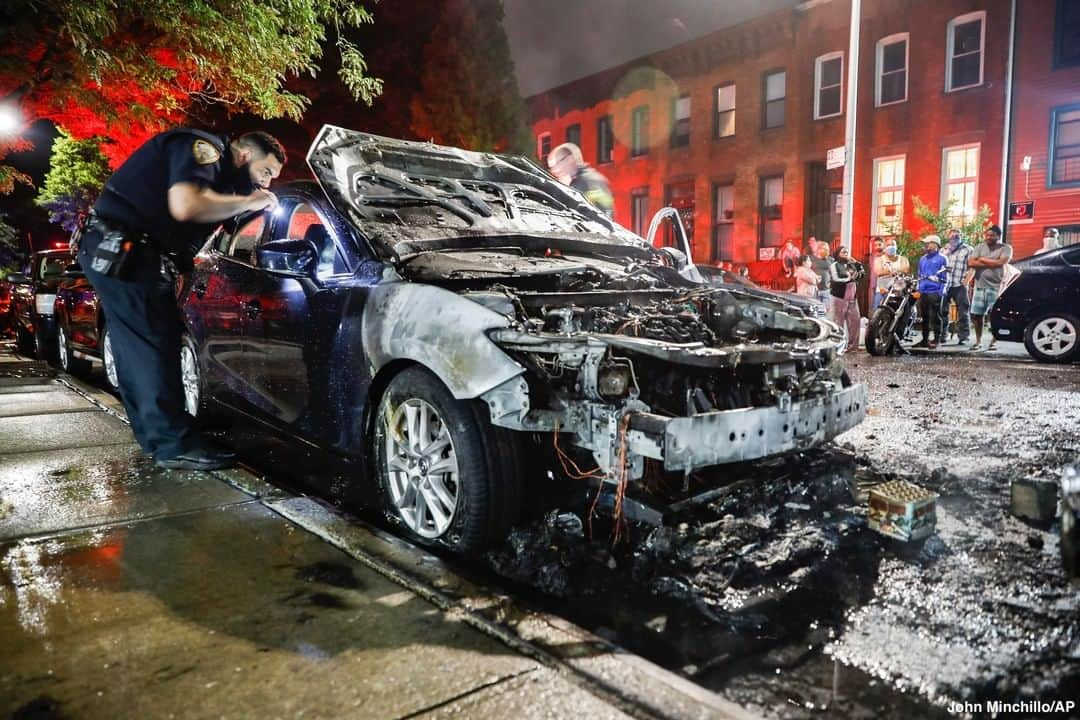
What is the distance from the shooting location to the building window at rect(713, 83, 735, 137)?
22.3m

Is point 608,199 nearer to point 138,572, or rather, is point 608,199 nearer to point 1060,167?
point 138,572

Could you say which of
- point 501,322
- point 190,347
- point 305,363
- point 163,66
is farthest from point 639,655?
point 163,66

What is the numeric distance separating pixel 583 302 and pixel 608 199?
3474mm

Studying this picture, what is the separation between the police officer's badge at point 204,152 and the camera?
383 cm

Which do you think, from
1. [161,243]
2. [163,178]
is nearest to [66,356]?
[161,243]

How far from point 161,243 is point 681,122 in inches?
865

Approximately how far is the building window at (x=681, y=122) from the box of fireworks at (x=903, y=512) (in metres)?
22.0

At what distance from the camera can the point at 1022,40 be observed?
16188mm

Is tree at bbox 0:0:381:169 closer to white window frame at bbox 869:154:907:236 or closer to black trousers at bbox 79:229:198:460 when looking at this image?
black trousers at bbox 79:229:198:460

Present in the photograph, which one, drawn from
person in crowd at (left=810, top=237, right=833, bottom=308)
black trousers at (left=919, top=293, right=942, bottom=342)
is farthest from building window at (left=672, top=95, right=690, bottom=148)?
black trousers at (left=919, top=293, right=942, bottom=342)

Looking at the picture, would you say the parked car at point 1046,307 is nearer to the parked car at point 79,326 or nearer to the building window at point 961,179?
the building window at point 961,179

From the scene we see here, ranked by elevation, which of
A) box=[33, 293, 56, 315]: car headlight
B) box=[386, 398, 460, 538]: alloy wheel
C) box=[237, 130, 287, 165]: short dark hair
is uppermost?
box=[237, 130, 287, 165]: short dark hair

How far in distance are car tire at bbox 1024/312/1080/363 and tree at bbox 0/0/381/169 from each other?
9739mm

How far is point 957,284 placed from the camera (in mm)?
11211
